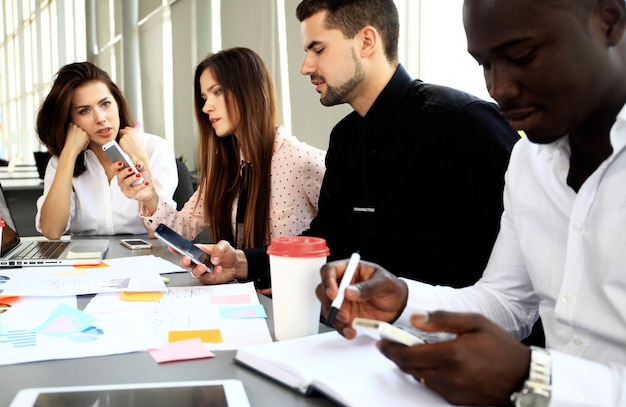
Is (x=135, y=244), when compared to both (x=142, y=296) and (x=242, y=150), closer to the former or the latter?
(x=242, y=150)

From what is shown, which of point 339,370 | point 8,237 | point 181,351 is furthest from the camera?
point 8,237

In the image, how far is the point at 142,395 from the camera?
2.43 ft

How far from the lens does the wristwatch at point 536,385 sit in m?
0.67

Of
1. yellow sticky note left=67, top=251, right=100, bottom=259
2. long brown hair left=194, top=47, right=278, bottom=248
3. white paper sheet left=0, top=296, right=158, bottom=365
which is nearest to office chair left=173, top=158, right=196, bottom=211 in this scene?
long brown hair left=194, top=47, right=278, bottom=248

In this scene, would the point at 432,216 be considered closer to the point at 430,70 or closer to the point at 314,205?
the point at 314,205

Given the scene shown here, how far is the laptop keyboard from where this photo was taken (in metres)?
1.67

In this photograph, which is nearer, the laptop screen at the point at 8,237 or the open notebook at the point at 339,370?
the open notebook at the point at 339,370

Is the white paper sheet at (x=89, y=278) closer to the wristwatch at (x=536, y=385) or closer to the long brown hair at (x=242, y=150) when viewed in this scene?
the long brown hair at (x=242, y=150)

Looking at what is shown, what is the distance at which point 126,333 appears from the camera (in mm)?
995

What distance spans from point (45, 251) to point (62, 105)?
110 cm

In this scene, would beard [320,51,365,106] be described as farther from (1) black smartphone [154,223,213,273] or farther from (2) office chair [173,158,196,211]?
(2) office chair [173,158,196,211]

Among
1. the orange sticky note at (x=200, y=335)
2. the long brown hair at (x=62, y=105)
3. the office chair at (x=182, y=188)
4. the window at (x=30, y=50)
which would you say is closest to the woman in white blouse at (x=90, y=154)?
the long brown hair at (x=62, y=105)

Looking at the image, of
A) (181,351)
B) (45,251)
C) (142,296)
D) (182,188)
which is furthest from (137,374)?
(182,188)

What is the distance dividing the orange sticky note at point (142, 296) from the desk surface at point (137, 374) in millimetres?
324
